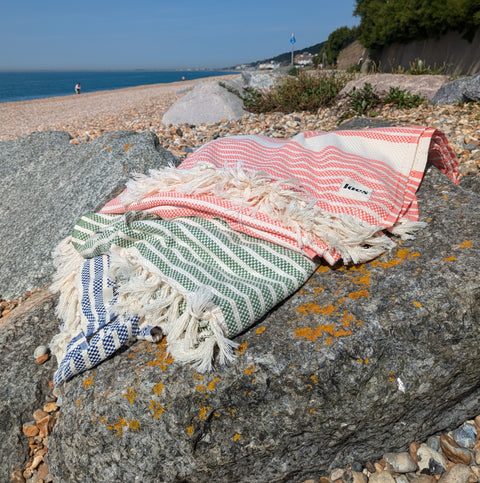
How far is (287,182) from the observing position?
2.15 m

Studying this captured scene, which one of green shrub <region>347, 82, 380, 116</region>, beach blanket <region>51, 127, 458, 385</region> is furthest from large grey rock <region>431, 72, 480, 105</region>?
beach blanket <region>51, 127, 458, 385</region>

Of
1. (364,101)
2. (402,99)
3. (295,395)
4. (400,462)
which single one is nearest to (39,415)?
(295,395)

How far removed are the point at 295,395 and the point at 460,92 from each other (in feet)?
19.0

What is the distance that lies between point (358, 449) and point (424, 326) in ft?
1.97

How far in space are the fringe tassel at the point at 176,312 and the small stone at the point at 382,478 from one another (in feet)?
2.63

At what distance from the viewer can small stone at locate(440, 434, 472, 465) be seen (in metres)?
1.71

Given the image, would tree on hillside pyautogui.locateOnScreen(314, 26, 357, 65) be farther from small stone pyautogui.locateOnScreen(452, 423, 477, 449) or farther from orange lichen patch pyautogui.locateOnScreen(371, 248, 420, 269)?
small stone pyautogui.locateOnScreen(452, 423, 477, 449)

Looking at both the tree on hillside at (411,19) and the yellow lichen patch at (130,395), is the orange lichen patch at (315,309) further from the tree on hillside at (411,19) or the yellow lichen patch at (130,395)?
the tree on hillside at (411,19)

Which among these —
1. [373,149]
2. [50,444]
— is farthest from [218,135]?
[50,444]

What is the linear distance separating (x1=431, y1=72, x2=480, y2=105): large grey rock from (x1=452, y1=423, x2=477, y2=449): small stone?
503 cm

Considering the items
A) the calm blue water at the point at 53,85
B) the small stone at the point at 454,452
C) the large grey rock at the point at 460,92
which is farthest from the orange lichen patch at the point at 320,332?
the calm blue water at the point at 53,85

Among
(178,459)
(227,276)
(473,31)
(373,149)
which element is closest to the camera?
(178,459)

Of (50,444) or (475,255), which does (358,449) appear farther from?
(50,444)

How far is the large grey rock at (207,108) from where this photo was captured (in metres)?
7.93
